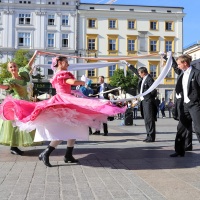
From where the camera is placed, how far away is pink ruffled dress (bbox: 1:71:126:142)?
584 centimetres

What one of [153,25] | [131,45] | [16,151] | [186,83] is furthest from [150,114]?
[153,25]

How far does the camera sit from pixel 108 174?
5.42 metres

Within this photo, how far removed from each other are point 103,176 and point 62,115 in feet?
4.13

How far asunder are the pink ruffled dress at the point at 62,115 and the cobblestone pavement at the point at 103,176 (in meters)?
0.57

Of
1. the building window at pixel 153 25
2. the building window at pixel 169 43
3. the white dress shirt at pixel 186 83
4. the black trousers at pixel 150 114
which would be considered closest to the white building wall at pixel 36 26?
the building window at pixel 153 25

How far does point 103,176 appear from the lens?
526cm

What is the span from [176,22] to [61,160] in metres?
55.7

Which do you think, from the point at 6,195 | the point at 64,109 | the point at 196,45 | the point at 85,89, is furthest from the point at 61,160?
the point at 196,45

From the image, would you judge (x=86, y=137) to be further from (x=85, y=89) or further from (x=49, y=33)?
(x=49, y=33)

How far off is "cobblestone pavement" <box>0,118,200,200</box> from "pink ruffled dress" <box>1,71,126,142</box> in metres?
0.57

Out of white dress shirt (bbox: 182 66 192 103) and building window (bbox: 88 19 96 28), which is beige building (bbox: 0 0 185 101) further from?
white dress shirt (bbox: 182 66 192 103)

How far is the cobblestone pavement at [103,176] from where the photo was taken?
4227 millimetres

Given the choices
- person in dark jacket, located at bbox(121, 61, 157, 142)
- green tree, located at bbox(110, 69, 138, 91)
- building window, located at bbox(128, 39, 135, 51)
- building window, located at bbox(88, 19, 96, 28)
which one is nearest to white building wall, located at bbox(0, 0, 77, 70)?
building window, located at bbox(88, 19, 96, 28)

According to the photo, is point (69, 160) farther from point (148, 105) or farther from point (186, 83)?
point (148, 105)
